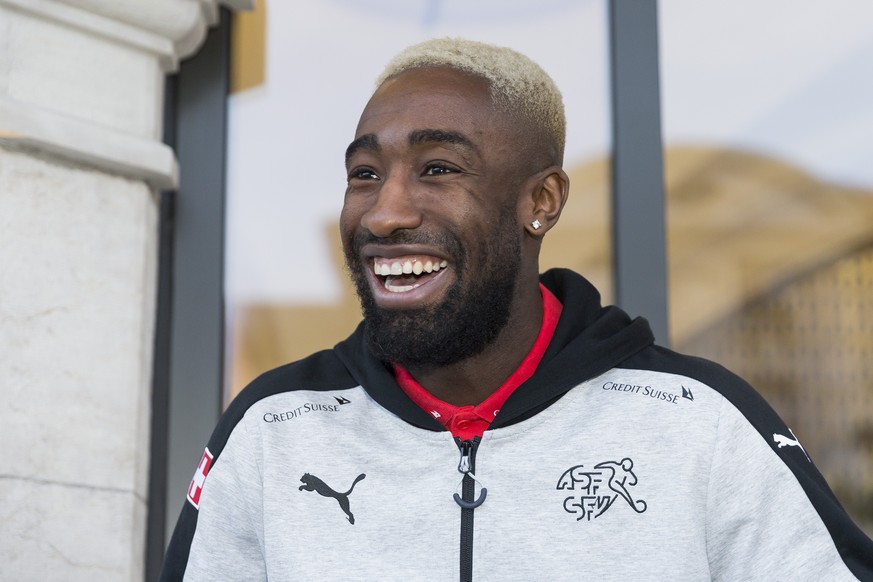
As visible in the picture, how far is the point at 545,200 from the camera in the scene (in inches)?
89.1

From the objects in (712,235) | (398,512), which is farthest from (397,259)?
(712,235)

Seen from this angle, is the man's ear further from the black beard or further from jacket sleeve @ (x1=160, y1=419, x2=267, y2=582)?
jacket sleeve @ (x1=160, y1=419, x2=267, y2=582)

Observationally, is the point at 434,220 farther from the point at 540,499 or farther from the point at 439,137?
the point at 540,499

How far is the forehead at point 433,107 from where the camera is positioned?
2.16 metres

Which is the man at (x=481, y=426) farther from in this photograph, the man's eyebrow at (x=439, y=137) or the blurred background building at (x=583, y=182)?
the blurred background building at (x=583, y=182)

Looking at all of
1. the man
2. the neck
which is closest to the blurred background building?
the man

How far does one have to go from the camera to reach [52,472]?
8.45ft

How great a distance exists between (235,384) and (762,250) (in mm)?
1459

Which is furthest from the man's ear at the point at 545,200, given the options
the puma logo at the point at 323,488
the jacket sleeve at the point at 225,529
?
the jacket sleeve at the point at 225,529

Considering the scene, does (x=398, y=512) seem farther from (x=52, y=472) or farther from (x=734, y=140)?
(x=734, y=140)

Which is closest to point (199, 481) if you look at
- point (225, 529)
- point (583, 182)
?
point (225, 529)

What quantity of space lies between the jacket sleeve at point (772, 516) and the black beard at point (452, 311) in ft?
1.47

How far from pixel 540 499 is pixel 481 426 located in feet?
0.64

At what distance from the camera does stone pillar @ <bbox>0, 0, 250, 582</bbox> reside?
256cm
